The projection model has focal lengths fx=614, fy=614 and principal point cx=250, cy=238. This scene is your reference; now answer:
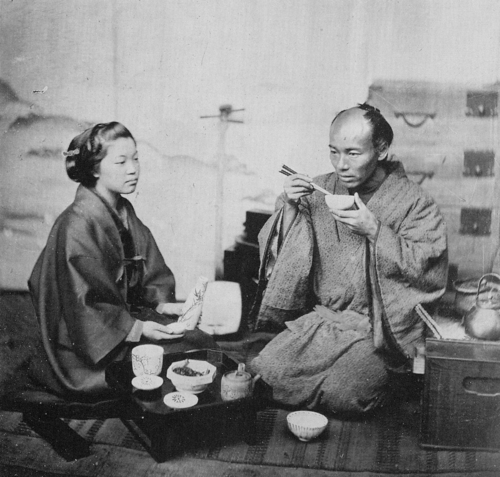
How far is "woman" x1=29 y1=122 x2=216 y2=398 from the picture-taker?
2.84 metres

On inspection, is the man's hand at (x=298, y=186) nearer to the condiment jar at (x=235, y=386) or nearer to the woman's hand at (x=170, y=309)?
the woman's hand at (x=170, y=309)

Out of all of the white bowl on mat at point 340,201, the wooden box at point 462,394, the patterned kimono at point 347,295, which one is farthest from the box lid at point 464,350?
the white bowl on mat at point 340,201

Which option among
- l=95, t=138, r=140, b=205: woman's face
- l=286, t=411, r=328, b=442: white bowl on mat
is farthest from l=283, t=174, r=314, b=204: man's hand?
l=286, t=411, r=328, b=442: white bowl on mat

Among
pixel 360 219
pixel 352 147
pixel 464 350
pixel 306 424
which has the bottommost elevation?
pixel 306 424

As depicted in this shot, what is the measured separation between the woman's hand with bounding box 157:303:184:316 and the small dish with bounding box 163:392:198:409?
2.09 ft

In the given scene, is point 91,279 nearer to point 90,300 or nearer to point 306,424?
point 90,300

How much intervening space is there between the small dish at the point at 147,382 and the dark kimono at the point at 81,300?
27cm

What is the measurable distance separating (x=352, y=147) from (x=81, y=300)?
57.5 inches

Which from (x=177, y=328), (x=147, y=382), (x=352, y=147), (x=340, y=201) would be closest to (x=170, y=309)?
(x=177, y=328)

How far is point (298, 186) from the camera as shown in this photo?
9.78ft

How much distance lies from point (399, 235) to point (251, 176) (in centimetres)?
94

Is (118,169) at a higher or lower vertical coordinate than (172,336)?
higher

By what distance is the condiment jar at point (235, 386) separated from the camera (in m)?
2.53

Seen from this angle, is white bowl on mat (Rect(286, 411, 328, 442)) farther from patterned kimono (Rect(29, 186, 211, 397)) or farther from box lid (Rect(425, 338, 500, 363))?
patterned kimono (Rect(29, 186, 211, 397))
